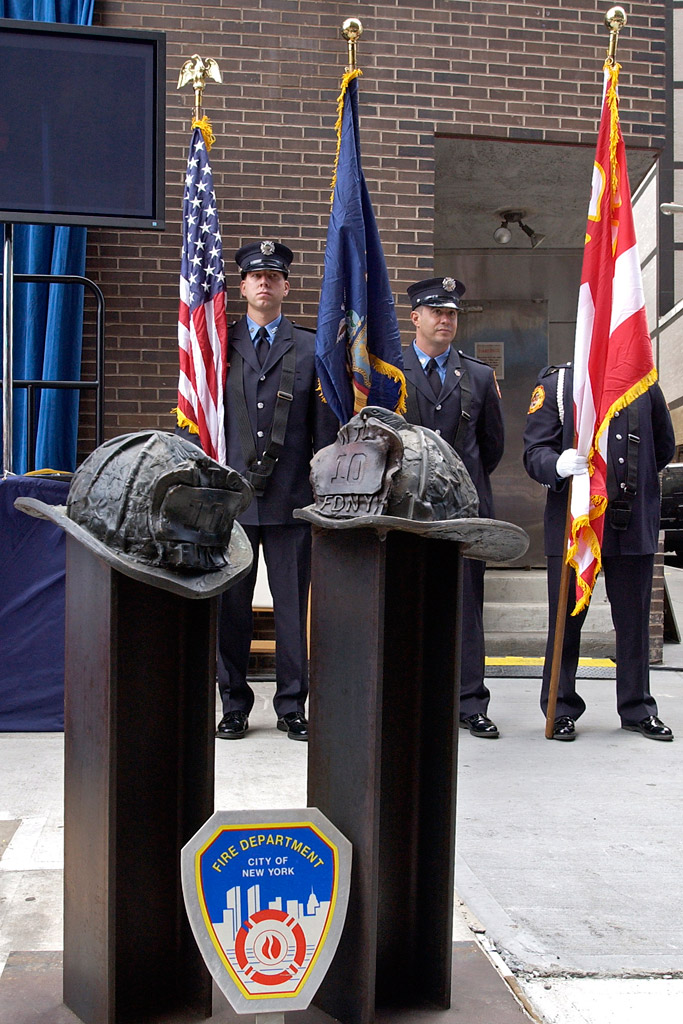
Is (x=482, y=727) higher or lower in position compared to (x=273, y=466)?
lower

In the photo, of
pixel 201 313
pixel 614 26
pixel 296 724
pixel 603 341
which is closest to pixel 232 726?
pixel 296 724

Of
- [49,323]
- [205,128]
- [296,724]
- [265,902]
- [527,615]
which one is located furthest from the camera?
[527,615]

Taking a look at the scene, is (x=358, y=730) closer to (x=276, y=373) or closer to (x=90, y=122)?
(x=276, y=373)

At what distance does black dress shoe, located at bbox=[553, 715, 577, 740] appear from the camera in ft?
13.5

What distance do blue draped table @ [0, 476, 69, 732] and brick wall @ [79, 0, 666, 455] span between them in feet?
5.25

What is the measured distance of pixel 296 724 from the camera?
13.0ft

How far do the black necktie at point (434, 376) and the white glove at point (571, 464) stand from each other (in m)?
0.60

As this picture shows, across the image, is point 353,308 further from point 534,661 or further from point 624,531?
point 534,661

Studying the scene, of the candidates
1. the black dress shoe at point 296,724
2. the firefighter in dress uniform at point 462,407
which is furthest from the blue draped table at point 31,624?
the firefighter in dress uniform at point 462,407

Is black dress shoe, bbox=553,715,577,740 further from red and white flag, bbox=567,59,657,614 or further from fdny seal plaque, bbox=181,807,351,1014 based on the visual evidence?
fdny seal plaque, bbox=181,807,351,1014

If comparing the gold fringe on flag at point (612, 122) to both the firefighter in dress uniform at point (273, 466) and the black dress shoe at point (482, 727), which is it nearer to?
the firefighter in dress uniform at point (273, 466)

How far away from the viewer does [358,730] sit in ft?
5.95

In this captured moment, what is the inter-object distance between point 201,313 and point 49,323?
0.98 meters

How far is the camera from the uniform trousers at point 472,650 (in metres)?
4.09
